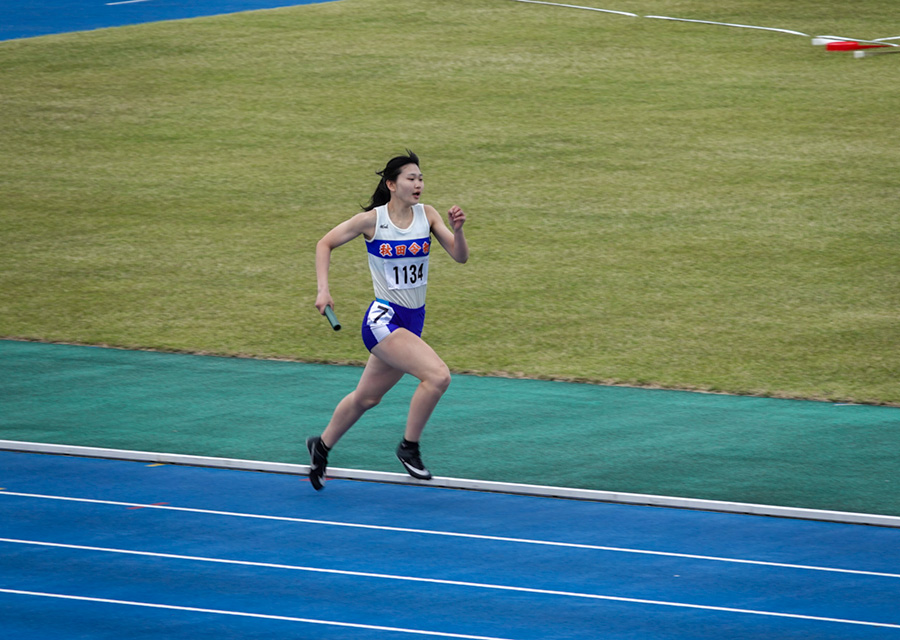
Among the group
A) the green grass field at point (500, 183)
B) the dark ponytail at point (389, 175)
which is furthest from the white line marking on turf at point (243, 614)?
the green grass field at point (500, 183)

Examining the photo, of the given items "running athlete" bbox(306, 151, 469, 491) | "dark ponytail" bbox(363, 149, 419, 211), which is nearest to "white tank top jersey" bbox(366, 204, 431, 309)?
"running athlete" bbox(306, 151, 469, 491)

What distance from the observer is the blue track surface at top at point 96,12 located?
104ft

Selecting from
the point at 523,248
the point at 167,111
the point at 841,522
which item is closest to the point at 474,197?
the point at 523,248

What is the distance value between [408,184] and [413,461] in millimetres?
1814

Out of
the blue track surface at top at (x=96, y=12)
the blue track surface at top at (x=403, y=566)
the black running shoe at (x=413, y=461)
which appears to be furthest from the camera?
the blue track surface at top at (x=96, y=12)

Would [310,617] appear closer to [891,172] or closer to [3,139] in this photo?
[891,172]

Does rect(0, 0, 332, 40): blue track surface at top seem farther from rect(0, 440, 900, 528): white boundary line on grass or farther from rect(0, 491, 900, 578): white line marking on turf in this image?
rect(0, 491, 900, 578): white line marking on turf

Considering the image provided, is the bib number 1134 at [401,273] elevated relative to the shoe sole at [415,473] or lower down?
elevated

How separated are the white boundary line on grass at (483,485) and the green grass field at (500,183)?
10.9 feet

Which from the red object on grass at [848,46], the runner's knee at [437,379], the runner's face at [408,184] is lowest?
the runner's knee at [437,379]

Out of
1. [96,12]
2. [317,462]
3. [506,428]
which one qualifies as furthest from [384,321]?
[96,12]

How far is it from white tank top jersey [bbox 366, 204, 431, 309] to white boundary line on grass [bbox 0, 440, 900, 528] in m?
1.24

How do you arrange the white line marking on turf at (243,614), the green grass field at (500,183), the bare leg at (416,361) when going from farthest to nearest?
the green grass field at (500,183), the bare leg at (416,361), the white line marking on turf at (243,614)

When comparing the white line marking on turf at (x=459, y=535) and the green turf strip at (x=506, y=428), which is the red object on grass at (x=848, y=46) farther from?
the white line marking on turf at (x=459, y=535)
